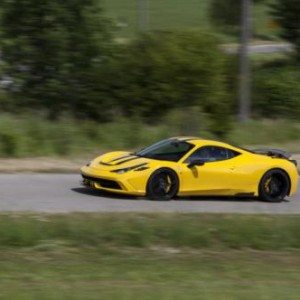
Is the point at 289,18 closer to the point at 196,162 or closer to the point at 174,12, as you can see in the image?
the point at 196,162

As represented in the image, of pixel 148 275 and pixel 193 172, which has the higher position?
pixel 193 172

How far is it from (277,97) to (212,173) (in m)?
14.5

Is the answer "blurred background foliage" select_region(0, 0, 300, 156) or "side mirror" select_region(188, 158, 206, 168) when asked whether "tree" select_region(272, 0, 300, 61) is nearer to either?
"blurred background foliage" select_region(0, 0, 300, 156)

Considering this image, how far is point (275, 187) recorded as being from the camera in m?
17.4

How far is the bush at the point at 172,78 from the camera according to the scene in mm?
25859

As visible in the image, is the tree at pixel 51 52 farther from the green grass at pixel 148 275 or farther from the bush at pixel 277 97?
the green grass at pixel 148 275

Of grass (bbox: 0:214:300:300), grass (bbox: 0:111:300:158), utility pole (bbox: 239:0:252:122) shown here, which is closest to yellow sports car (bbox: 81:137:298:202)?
grass (bbox: 0:214:300:300)

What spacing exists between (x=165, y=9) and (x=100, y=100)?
190 ft

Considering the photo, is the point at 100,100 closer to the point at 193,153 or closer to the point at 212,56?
the point at 212,56

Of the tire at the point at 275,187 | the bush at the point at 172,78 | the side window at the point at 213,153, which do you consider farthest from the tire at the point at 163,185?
the bush at the point at 172,78

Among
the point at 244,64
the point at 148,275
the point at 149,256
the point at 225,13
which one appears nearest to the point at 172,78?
the point at 244,64

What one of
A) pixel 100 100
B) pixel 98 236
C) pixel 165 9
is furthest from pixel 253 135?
pixel 165 9

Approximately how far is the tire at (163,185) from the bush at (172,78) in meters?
8.99

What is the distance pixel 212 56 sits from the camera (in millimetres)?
26234
